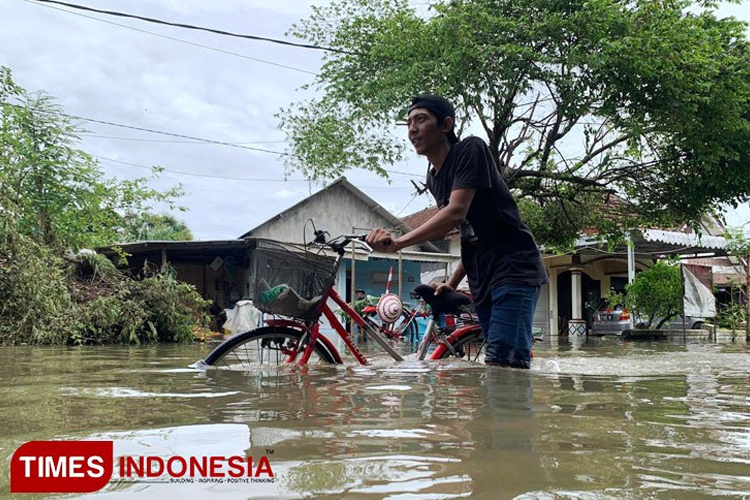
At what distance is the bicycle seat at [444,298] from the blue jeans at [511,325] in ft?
3.80

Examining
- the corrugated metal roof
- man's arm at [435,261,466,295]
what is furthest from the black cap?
the corrugated metal roof

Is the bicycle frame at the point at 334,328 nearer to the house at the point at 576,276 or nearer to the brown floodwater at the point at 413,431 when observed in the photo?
the brown floodwater at the point at 413,431

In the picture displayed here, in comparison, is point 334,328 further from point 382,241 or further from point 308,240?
point 308,240

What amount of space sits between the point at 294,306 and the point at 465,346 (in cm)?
179

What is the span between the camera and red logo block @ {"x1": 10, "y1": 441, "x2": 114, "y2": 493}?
139 cm

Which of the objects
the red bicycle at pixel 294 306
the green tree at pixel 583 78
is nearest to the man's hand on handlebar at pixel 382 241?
the red bicycle at pixel 294 306

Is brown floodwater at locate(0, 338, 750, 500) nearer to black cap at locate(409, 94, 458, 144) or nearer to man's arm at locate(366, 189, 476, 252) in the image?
man's arm at locate(366, 189, 476, 252)

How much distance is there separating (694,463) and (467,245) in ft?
6.88

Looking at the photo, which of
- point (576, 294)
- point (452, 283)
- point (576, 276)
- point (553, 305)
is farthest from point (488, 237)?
point (553, 305)

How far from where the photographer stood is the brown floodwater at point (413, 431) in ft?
4.60

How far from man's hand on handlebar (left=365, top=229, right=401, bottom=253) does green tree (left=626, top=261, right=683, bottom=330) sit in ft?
47.5

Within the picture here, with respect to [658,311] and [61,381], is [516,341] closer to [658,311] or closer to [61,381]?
[61,381]

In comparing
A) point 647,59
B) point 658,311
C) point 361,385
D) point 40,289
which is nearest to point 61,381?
point 361,385

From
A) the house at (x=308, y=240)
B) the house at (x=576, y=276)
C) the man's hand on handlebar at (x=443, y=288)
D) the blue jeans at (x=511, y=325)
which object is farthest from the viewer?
the house at (x=576, y=276)
